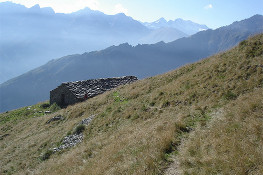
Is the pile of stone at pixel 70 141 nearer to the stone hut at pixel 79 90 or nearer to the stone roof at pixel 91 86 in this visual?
the stone hut at pixel 79 90

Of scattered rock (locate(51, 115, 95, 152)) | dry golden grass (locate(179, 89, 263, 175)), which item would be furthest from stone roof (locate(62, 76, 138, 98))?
dry golden grass (locate(179, 89, 263, 175))

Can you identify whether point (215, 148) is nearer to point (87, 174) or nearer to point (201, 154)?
point (201, 154)

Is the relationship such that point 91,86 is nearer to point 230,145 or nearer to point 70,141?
point 70,141

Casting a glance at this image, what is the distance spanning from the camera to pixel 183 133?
9.09 metres

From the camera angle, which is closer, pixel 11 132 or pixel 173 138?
pixel 173 138

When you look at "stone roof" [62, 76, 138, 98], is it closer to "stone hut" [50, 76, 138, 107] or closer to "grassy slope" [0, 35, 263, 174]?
"stone hut" [50, 76, 138, 107]

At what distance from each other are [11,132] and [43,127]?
6084 mm

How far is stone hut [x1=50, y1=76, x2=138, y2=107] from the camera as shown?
30.4 m

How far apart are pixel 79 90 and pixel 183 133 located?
2441 cm

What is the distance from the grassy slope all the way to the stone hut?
1221cm

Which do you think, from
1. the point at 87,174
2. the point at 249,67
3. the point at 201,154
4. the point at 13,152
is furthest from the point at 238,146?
the point at 13,152

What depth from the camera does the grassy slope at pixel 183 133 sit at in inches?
264

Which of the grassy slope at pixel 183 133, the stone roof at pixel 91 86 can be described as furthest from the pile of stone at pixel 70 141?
the stone roof at pixel 91 86

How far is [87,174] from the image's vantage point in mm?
8297
